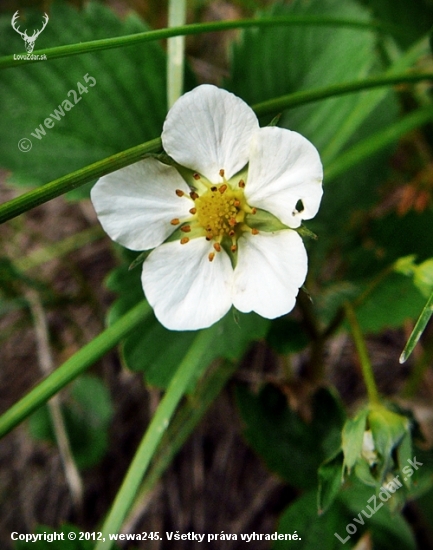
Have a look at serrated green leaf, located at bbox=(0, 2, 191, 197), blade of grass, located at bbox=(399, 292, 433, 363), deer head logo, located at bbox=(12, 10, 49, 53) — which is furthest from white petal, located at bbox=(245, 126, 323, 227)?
deer head logo, located at bbox=(12, 10, 49, 53)

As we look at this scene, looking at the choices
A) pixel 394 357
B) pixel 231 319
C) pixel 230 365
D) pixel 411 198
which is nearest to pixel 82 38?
pixel 231 319

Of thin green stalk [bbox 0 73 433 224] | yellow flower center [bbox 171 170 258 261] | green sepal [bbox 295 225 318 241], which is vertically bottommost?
Answer: green sepal [bbox 295 225 318 241]

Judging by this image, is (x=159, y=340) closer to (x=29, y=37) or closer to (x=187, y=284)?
(x=187, y=284)

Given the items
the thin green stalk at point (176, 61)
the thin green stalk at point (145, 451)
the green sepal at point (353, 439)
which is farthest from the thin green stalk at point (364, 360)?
the thin green stalk at point (176, 61)

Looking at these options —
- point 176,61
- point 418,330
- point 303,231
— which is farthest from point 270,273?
point 176,61

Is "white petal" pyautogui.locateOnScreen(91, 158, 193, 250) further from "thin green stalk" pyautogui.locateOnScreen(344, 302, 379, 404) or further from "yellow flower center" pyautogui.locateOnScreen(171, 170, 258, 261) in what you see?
"thin green stalk" pyautogui.locateOnScreen(344, 302, 379, 404)

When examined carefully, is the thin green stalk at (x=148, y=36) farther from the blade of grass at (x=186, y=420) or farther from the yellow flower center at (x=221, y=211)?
the blade of grass at (x=186, y=420)

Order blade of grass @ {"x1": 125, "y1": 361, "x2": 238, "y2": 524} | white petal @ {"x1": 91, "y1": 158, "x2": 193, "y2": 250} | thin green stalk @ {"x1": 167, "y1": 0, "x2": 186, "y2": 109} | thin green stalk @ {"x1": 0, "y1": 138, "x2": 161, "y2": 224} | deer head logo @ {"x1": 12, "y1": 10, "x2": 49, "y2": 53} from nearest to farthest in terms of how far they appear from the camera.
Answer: thin green stalk @ {"x1": 0, "y1": 138, "x2": 161, "y2": 224} < white petal @ {"x1": 91, "y1": 158, "x2": 193, "y2": 250} < thin green stalk @ {"x1": 167, "y1": 0, "x2": 186, "y2": 109} < deer head logo @ {"x1": 12, "y1": 10, "x2": 49, "y2": 53} < blade of grass @ {"x1": 125, "y1": 361, "x2": 238, "y2": 524}

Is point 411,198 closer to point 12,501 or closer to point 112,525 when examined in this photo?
point 112,525
